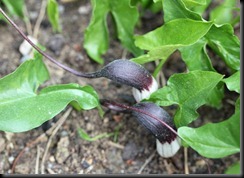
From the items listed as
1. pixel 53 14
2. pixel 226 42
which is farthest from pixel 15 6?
pixel 226 42

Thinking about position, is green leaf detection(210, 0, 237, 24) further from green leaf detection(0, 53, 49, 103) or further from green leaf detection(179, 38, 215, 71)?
green leaf detection(0, 53, 49, 103)

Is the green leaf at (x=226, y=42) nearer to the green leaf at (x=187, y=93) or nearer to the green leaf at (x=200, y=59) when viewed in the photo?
the green leaf at (x=200, y=59)

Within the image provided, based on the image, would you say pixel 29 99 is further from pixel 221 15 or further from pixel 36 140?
pixel 221 15

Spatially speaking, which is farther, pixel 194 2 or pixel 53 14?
pixel 53 14

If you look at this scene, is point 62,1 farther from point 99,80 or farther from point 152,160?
point 152,160

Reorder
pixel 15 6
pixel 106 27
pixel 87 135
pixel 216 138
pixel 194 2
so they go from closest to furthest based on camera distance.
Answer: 1. pixel 216 138
2. pixel 194 2
3. pixel 87 135
4. pixel 106 27
5. pixel 15 6

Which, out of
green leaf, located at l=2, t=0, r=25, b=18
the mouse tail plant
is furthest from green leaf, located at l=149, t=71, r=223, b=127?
green leaf, located at l=2, t=0, r=25, b=18

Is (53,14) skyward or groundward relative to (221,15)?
skyward

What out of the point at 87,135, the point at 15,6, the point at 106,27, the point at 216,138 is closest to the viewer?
the point at 216,138
